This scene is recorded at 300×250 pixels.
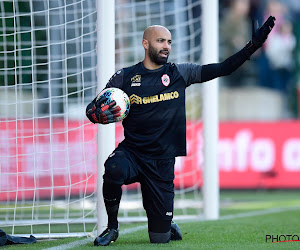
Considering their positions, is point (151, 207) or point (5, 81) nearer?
point (151, 207)

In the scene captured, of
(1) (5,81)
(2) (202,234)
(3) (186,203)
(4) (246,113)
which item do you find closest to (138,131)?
(2) (202,234)

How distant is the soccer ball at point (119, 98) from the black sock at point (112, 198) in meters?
0.51

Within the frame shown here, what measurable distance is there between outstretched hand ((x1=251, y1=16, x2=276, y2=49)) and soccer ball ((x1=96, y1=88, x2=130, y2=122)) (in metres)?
1.04

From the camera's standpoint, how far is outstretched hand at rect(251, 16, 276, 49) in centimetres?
516

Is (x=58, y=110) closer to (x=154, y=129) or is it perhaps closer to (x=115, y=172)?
(x=154, y=129)

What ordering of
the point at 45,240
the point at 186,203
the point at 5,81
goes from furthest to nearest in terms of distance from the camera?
1. the point at 186,203
2. the point at 5,81
3. the point at 45,240

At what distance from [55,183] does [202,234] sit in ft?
14.7

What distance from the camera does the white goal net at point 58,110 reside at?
23.9 feet

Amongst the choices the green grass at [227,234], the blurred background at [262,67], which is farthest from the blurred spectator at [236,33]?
the green grass at [227,234]

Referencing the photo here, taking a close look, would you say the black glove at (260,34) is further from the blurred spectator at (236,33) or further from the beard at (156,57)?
the blurred spectator at (236,33)

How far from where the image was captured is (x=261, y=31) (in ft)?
17.1

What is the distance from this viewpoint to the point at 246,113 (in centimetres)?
1409

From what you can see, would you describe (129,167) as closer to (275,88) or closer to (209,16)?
(209,16)

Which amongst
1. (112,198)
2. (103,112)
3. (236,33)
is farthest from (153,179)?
(236,33)
